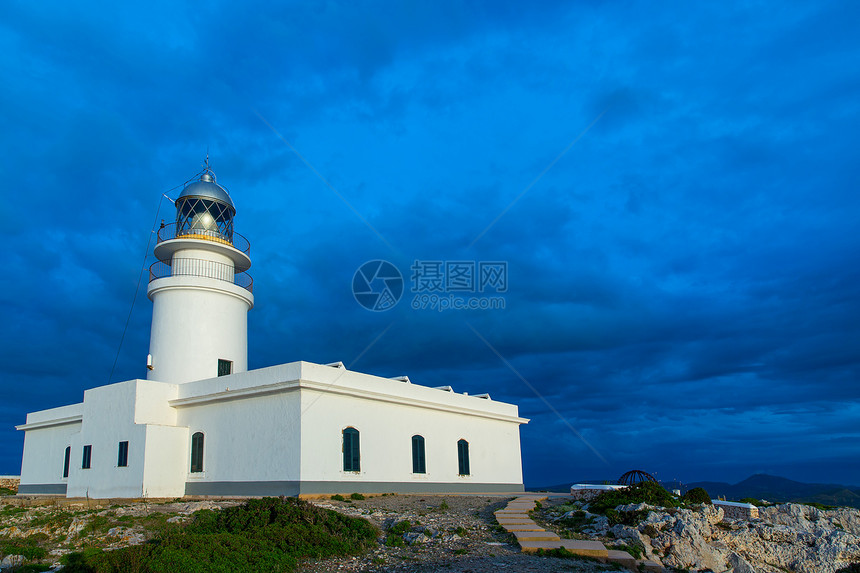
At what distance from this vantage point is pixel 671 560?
11.1 m

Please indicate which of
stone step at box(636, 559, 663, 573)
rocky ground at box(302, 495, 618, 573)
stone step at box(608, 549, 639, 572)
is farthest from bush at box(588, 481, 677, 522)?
stone step at box(608, 549, 639, 572)

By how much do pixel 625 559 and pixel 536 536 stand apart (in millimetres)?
1672

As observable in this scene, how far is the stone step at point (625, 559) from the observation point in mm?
9380

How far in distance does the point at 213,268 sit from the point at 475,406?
1087 centimetres

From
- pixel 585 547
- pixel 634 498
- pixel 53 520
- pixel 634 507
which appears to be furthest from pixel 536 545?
pixel 53 520

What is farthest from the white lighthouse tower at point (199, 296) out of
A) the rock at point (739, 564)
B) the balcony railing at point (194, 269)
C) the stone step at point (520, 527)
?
the rock at point (739, 564)

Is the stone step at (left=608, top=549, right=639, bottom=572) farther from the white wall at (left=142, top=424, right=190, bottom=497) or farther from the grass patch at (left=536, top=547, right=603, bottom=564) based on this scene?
the white wall at (left=142, top=424, right=190, bottom=497)

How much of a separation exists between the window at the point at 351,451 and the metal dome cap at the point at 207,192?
9.94m

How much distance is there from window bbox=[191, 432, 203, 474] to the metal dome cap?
8.34m

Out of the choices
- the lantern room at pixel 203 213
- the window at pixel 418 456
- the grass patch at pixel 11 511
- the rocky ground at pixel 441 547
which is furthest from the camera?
the lantern room at pixel 203 213

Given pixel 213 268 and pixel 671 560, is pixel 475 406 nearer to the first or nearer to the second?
pixel 213 268

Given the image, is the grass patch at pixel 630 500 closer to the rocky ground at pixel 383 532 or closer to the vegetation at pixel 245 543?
the rocky ground at pixel 383 532

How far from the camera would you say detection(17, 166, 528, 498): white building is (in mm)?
17375

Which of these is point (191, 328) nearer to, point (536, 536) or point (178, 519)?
point (178, 519)
